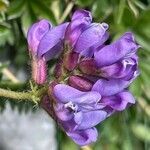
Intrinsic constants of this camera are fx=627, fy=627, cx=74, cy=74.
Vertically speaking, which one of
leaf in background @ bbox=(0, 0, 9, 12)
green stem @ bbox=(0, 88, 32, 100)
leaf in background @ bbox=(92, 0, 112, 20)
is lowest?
leaf in background @ bbox=(92, 0, 112, 20)

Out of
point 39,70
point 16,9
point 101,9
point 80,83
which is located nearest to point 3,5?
point 16,9

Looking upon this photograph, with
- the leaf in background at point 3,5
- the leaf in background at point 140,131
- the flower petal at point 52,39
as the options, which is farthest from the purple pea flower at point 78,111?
the leaf in background at point 140,131

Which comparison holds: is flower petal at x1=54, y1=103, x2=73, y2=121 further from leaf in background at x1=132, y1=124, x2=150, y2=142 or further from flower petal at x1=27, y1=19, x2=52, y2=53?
leaf in background at x1=132, y1=124, x2=150, y2=142

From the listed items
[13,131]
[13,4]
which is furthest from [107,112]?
[13,131]

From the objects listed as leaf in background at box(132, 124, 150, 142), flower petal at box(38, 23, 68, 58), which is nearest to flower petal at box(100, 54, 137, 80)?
flower petal at box(38, 23, 68, 58)

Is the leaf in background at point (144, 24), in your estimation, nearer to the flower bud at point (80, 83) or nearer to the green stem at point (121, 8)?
the green stem at point (121, 8)

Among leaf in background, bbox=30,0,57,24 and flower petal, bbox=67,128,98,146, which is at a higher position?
flower petal, bbox=67,128,98,146
